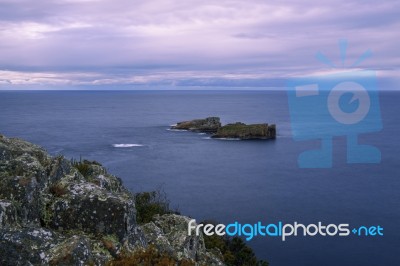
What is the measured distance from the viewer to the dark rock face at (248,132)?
133375 mm

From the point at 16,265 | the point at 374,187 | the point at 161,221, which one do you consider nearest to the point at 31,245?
the point at 16,265

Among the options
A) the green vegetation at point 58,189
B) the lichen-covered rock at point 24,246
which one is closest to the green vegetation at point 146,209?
the green vegetation at point 58,189

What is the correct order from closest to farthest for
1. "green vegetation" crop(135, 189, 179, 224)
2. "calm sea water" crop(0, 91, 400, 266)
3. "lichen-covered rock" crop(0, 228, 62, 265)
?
"lichen-covered rock" crop(0, 228, 62, 265) → "green vegetation" crop(135, 189, 179, 224) → "calm sea water" crop(0, 91, 400, 266)

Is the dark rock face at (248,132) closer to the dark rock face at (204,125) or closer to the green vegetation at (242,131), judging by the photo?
the green vegetation at (242,131)

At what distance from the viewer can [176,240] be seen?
52.4ft

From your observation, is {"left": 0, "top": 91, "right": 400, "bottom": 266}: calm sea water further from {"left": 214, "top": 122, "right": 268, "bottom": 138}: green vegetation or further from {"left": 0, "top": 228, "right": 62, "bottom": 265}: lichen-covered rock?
{"left": 0, "top": 228, "right": 62, "bottom": 265}: lichen-covered rock

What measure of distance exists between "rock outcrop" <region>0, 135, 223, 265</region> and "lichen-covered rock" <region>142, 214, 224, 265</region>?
0.20 ft

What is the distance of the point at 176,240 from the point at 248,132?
11908cm

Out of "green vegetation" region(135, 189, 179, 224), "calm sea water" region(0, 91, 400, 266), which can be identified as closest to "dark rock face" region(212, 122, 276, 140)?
"calm sea water" region(0, 91, 400, 266)

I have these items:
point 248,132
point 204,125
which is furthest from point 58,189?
point 204,125

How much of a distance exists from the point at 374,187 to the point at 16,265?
7806cm

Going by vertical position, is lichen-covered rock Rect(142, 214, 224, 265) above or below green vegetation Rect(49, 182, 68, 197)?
below

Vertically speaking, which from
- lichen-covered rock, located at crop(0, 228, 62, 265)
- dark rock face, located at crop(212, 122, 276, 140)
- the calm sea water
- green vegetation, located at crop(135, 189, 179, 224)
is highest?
lichen-covered rock, located at crop(0, 228, 62, 265)

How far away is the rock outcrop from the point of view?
1073 centimetres
